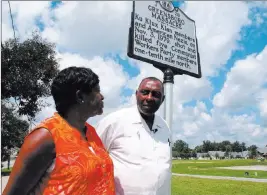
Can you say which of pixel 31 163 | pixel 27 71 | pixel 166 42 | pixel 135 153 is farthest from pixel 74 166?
pixel 27 71

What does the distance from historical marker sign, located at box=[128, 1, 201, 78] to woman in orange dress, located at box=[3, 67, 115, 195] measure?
263cm

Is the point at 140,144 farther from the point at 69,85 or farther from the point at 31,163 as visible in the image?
the point at 31,163

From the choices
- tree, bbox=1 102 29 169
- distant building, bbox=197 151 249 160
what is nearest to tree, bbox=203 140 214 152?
distant building, bbox=197 151 249 160

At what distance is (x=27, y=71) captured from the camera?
15367mm

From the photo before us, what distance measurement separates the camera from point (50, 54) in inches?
625

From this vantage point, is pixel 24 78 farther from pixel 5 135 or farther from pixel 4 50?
pixel 5 135

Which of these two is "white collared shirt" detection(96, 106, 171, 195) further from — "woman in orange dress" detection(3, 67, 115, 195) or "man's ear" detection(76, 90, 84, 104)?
"man's ear" detection(76, 90, 84, 104)

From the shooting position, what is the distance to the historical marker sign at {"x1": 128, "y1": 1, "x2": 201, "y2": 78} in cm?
476

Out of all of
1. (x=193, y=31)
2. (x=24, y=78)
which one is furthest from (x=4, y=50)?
(x=193, y=31)

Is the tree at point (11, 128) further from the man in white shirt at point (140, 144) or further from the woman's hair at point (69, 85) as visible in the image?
the woman's hair at point (69, 85)

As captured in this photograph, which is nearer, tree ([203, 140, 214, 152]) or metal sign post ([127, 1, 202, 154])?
metal sign post ([127, 1, 202, 154])

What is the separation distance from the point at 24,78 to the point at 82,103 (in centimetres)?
1372

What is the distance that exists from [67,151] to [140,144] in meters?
0.93

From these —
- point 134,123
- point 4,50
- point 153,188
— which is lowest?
point 153,188
